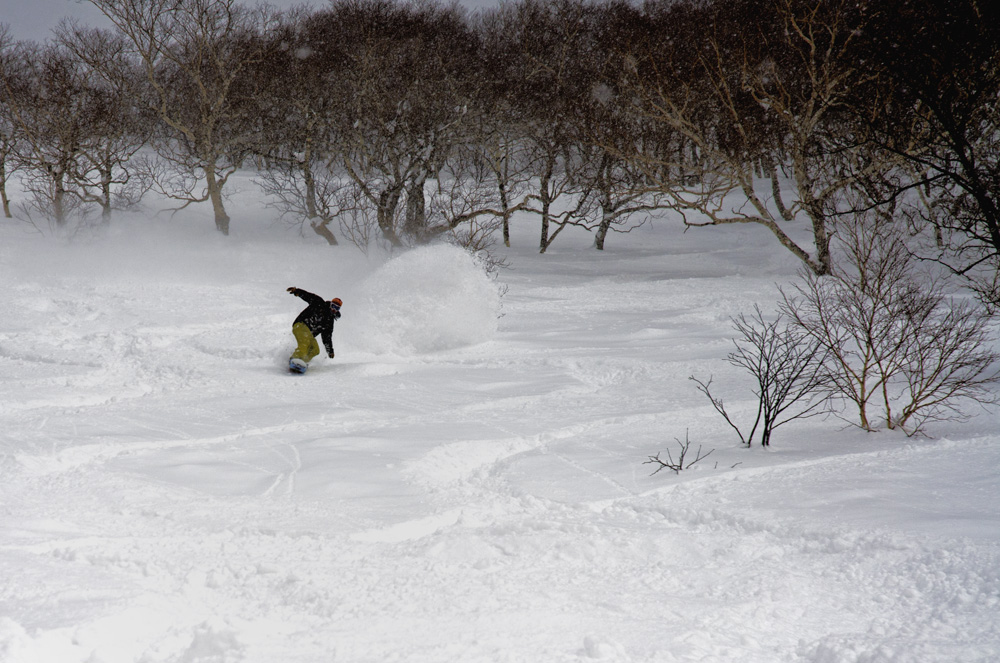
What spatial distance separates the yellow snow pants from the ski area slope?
0.89 feet

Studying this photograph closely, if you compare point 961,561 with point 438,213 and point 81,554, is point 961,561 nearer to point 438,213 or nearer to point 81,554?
point 81,554

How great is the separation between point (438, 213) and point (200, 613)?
1993 cm

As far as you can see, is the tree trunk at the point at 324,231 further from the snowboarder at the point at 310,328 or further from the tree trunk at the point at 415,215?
the snowboarder at the point at 310,328

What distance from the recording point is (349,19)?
79.9 feet

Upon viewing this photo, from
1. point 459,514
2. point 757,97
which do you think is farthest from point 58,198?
point 459,514

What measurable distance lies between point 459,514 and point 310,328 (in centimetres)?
612

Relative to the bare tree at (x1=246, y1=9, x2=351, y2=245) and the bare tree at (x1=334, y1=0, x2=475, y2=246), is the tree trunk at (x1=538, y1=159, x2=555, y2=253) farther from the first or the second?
the bare tree at (x1=246, y1=9, x2=351, y2=245)

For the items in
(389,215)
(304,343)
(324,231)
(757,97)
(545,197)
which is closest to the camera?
(304,343)

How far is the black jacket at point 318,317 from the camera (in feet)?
33.7

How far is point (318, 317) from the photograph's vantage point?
10352mm

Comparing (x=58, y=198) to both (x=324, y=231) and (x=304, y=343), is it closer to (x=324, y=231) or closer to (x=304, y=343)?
(x=324, y=231)

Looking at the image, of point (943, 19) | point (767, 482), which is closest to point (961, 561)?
point (767, 482)

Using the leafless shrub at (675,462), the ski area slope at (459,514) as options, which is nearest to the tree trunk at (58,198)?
the ski area slope at (459,514)

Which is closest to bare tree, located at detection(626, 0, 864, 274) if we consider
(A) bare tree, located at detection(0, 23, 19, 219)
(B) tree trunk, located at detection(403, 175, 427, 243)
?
(B) tree trunk, located at detection(403, 175, 427, 243)
